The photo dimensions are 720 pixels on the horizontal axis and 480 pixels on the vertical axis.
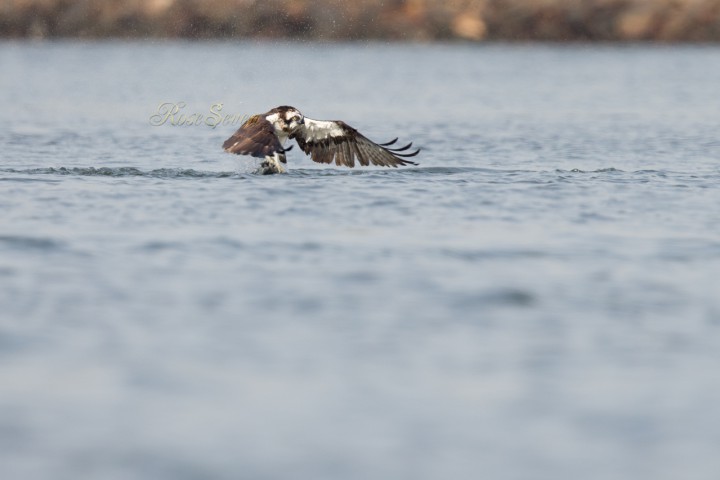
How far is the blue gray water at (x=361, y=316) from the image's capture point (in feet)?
22.4

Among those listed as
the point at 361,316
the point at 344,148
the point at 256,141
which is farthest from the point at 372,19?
the point at 361,316

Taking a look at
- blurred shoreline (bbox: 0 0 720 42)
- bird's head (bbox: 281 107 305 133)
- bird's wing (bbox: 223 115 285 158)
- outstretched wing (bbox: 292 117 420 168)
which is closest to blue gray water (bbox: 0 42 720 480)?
outstretched wing (bbox: 292 117 420 168)

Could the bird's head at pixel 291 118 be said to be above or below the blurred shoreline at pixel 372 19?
below

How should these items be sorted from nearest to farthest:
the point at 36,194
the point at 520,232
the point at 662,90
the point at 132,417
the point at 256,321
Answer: the point at 132,417, the point at 256,321, the point at 520,232, the point at 36,194, the point at 662,90

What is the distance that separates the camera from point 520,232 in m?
13.1

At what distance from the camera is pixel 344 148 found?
17.8 meters

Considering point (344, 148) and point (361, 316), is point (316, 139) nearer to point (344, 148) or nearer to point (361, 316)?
point (344, 148)

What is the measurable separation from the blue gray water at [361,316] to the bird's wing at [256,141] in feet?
1.52

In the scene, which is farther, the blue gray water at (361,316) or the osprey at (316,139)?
the osprey at (316,139)

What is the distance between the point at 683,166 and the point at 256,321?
37.8 ft

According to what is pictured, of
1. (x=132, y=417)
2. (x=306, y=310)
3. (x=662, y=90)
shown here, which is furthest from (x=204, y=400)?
(x=662, y=90)

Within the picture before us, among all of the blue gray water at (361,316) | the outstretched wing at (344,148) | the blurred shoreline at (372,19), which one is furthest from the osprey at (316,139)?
the blurred shoreline at (372,19)

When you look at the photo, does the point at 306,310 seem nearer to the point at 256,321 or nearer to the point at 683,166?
the point at 256,321

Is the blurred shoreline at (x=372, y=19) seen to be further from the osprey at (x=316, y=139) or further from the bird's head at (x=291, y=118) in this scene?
the bird's head at (x=291, y=118)
